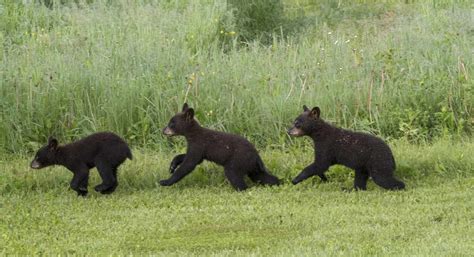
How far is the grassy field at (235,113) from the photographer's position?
384 inches

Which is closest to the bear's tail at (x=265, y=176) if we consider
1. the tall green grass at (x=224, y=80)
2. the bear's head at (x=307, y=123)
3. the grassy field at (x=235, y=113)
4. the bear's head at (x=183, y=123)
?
the grassy field at (x=235, y=113)

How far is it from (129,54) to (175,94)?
161cm

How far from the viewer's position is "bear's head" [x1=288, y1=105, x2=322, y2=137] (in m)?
12.0

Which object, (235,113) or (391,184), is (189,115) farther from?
(391,184)

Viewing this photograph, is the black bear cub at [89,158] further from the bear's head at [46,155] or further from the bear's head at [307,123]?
the bear's head at [307,123]

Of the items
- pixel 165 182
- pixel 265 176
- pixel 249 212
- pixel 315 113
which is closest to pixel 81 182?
pixel 165 182

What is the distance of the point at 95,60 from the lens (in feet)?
50.3

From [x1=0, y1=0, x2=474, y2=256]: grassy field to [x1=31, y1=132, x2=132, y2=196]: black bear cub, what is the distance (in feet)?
0.88

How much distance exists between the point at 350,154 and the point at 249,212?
1.62 m

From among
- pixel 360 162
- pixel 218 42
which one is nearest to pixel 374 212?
pixel 360 162

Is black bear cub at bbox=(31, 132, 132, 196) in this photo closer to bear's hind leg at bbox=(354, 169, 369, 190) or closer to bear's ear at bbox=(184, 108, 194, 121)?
bear's ear at bbox=(184, 108, 194, 121)

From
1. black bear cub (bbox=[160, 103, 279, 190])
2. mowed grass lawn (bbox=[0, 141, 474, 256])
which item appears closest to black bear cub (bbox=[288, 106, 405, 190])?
mowed grass lawn (bbox=[0, 141, 474, 256])

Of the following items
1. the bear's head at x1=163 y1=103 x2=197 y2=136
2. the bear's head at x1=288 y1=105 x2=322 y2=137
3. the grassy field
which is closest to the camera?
the grassy field

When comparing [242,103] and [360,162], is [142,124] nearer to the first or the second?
[242,103]
